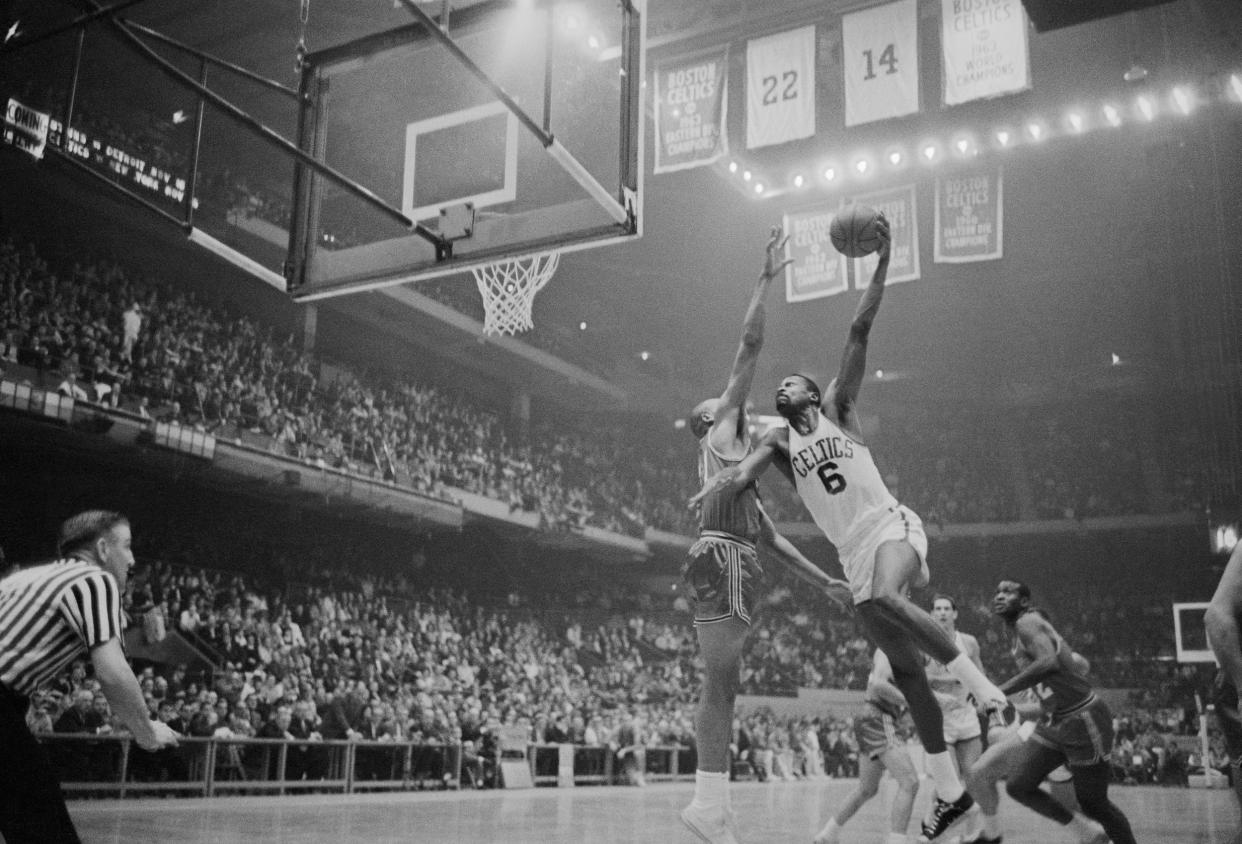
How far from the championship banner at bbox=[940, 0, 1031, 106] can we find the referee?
1099 centimetres

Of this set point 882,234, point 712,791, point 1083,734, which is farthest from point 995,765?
point 882,234

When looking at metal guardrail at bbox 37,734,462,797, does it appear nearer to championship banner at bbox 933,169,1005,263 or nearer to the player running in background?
the player running in background

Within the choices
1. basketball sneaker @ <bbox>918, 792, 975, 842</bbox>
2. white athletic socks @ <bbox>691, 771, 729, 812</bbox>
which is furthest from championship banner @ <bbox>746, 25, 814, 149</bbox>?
white athletic socks @ <bbox>691, 771, 729, 812</bbox>

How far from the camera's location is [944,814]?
5164mm

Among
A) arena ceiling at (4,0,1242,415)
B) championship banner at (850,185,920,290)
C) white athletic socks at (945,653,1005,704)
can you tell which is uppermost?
arena ceiling at (4,0,1242,415)

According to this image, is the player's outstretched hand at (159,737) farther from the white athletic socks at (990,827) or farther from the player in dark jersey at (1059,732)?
the white athletic socks at (990,827)

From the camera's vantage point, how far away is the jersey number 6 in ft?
16.6

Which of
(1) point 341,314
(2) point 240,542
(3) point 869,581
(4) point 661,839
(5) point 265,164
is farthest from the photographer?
(1) point 341,314

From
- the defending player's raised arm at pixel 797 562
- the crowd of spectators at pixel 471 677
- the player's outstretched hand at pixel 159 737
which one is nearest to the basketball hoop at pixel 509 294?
the crowd of spectators at pixel 471 677

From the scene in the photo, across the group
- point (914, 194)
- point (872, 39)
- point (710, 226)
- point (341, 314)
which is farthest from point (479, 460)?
point (872, 39)

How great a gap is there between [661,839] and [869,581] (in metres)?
3.54

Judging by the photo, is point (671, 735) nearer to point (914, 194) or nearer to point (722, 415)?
point (914, 194)

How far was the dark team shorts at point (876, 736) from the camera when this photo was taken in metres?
6.94

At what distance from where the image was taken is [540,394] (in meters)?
30.9
